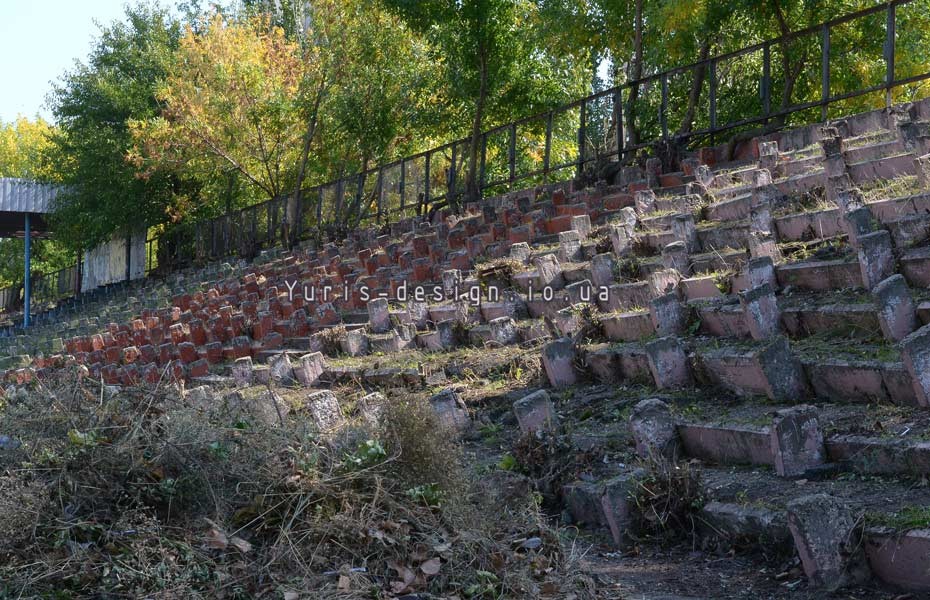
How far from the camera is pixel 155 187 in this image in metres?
32.2

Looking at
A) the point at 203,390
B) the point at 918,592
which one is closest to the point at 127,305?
the point at 203,390

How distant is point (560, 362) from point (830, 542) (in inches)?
141

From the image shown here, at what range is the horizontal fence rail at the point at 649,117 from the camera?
12.2 meters

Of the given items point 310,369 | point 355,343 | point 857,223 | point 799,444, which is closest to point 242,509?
point 799,444

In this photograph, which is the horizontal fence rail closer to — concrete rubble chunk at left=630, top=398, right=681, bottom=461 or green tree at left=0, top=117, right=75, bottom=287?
concrete rubble chunk at left=630, top=398, right=681, bottom=461

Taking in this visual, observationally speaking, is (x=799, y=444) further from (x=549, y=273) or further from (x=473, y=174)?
(x=473, y=174)

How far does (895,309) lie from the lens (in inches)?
218

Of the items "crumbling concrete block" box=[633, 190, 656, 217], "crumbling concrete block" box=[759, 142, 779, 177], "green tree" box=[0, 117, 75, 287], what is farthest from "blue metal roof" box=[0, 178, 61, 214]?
"crumbling concrete block" box=[759, 142, 779, 177]

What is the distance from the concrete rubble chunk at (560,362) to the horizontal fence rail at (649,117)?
4.92 m

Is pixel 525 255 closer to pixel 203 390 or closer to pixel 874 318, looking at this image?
pixel 203 390

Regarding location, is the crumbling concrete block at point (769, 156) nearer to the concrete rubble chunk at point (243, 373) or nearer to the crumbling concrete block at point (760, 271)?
the crumbling concrete block at point (760, 271)

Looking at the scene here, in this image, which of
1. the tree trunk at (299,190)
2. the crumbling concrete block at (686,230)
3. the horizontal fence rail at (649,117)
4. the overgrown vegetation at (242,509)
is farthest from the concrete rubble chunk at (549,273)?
the tree trunk at (299,190)

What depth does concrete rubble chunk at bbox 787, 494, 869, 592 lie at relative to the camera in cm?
411

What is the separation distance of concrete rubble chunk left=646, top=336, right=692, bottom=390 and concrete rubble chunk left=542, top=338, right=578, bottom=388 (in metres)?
1.07
